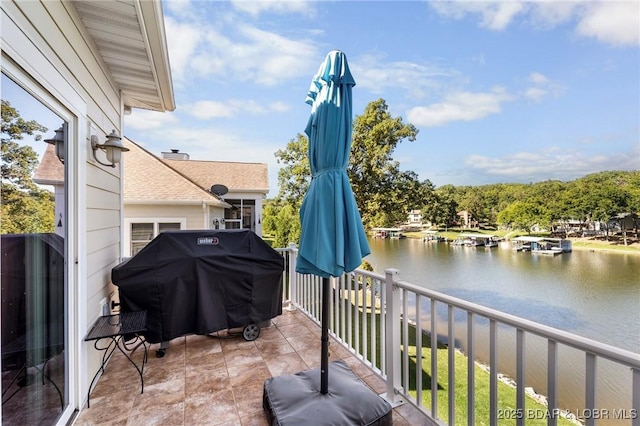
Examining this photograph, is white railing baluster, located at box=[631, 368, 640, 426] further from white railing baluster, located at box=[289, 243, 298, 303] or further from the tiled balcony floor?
white railing baluster, located at box=[289, 243, 298, 303]

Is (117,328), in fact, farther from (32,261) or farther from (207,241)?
(207,241)

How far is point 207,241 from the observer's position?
10.2 ft

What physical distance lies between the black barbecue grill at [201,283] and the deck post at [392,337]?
1565 millimetres

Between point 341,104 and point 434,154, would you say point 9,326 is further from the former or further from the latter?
point 434,154

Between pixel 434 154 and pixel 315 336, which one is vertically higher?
pixel 434 154

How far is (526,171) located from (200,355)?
28.1m

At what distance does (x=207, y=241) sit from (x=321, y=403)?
1.98m

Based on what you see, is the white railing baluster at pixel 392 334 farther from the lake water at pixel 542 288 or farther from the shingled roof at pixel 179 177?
the shingled roof at pixel 179 177

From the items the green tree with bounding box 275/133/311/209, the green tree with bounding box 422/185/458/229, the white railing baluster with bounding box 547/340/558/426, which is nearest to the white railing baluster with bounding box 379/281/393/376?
the white railing baluster with bounding box 547/340/558/426

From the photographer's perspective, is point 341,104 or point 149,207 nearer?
point 341,104

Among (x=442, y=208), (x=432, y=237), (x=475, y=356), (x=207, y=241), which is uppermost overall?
(x=442, y=208)

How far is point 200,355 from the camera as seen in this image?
301 centimetres

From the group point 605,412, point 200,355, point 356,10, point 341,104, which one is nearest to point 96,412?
point 200,355

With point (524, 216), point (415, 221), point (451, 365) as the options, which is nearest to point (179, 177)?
point (451, 365)
